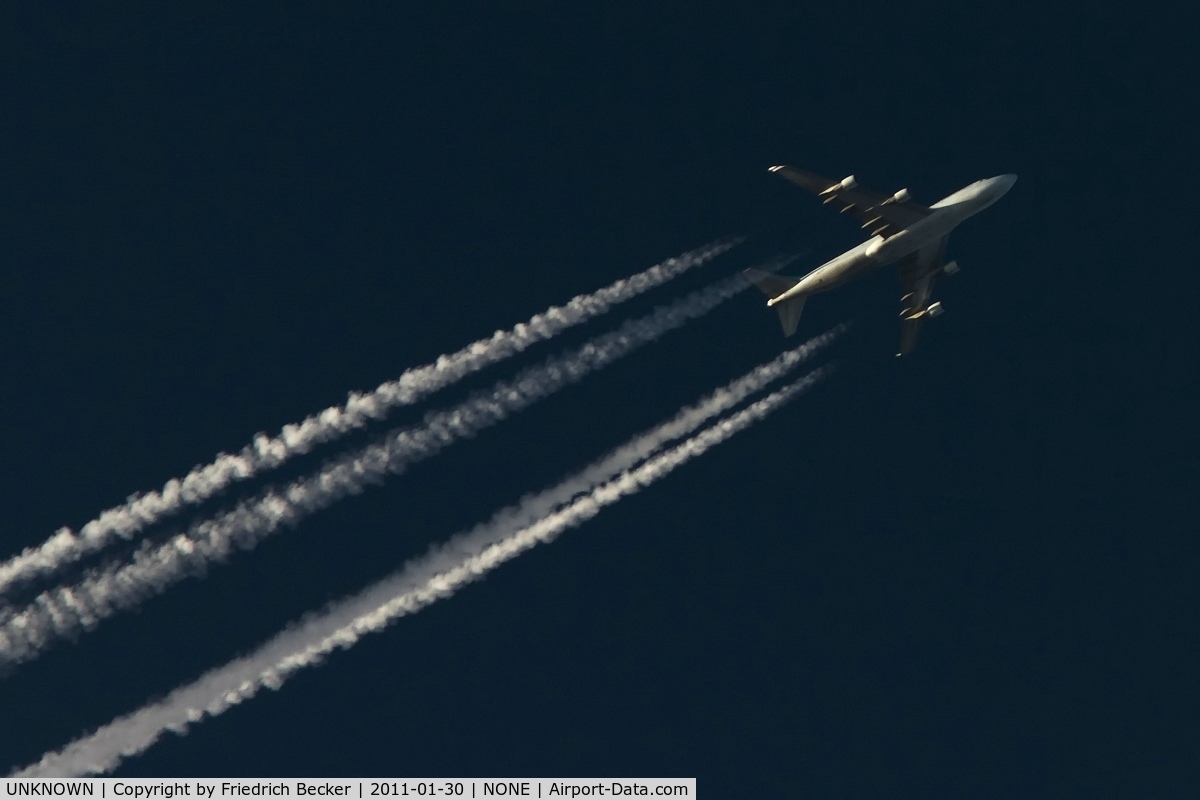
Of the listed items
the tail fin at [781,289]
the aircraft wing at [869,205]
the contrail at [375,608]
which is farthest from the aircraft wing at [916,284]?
the contrail at [375,608]

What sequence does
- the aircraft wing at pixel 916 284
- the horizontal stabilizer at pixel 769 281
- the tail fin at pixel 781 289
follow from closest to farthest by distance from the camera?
the tail fin at pixel 781 289
the horizontal stabilizer at pixel 769 281
the aircraft wing at pixel 916 284

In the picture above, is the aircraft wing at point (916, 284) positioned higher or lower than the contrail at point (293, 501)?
higher

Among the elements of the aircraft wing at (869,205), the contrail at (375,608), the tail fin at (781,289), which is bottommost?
the contrail at (375,608)

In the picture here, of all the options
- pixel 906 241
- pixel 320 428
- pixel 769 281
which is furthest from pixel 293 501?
pixel 906 241

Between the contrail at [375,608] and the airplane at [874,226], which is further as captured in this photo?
the airplane at [874,226]

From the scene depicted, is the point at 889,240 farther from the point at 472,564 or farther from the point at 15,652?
the point at 15,652

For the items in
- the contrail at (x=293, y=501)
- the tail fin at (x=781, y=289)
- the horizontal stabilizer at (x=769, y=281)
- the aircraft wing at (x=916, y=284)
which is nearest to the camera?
the contrail at (x=293, y=501)

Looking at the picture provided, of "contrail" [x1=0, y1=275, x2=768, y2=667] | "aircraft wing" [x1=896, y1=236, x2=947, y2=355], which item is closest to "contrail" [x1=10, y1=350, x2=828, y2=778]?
"contrail" [x1=0, y1=275, x2=768, y2=667]

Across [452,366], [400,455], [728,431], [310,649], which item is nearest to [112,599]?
[310,649]

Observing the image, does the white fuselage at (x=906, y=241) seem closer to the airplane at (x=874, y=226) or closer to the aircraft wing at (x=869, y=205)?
the airplane at (x=874, y=226)
